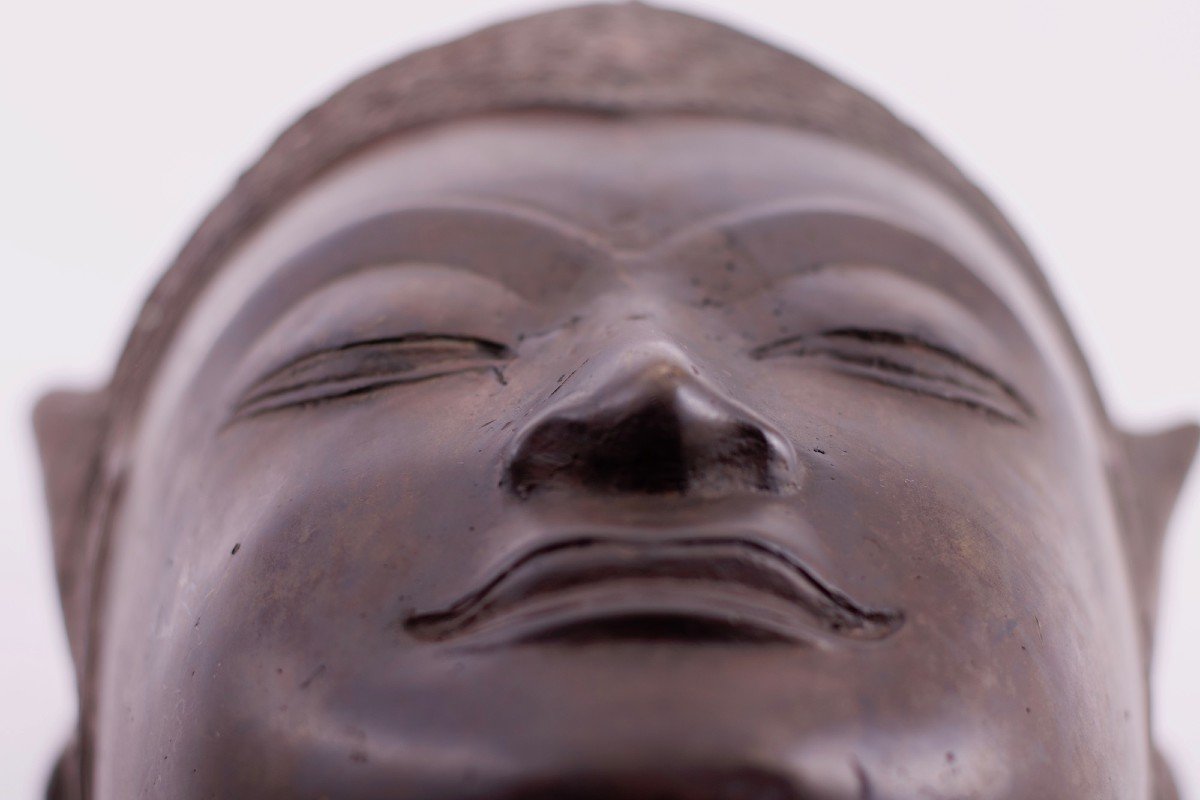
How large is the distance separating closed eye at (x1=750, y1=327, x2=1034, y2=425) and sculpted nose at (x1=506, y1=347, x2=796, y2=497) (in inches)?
12.5

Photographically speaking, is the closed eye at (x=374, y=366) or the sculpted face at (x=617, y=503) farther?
the closed eye at (x=374, y=366)

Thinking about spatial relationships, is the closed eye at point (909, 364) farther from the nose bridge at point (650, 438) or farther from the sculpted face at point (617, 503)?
the nose bridge at point (650, 438)

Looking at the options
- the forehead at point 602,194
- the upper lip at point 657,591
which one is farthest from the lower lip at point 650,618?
the forehead at point 602,194

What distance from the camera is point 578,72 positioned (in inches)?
83.2

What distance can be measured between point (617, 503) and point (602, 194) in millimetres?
631

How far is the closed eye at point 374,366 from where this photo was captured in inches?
66.2

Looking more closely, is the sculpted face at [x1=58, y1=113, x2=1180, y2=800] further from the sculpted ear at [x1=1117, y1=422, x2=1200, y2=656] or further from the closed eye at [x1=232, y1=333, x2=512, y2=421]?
the sculpted ear at [x1=1117, y1=422, x2=1200, y2=656]

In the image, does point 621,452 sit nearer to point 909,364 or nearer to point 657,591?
point 657,591

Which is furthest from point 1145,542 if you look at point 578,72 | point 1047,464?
point 578,72

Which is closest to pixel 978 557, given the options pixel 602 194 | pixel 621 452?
A: pixel 621 452

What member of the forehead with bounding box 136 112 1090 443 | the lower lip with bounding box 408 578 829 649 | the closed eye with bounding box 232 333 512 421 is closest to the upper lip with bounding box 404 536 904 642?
the lower lip with bounding box 408 578 829 649

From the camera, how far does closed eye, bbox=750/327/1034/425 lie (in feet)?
5.65

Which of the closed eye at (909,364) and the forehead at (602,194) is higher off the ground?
the forehead at (602,194)

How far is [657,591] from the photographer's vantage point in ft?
4.16
